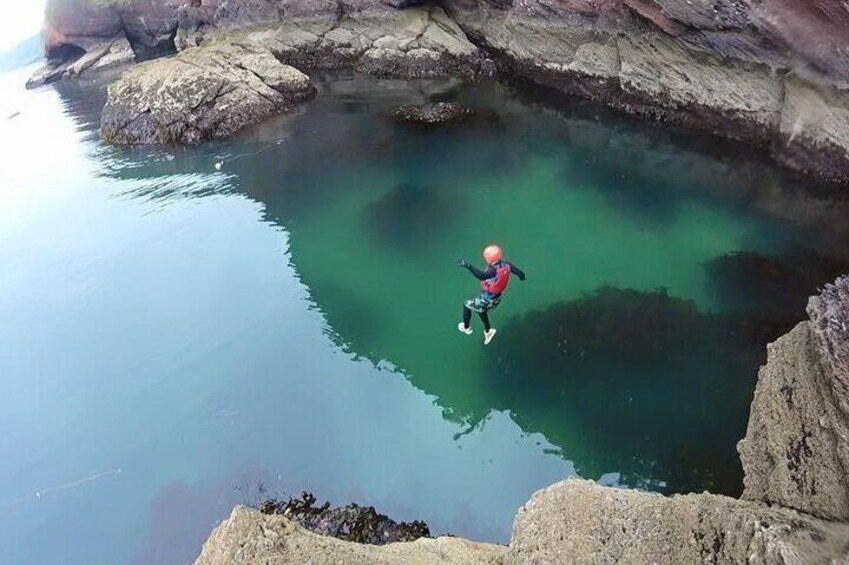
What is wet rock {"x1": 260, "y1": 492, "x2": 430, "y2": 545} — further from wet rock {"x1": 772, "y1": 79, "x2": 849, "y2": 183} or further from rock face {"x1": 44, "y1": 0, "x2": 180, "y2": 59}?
rock face {"x1": 44, "y1": 0, "x2": 180, "y2": 59}

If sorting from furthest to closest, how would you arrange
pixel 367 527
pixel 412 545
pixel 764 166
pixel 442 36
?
1. pixel 442 36
2. pixel 764 166
3. pixel 367 527
4. pixel 412 545

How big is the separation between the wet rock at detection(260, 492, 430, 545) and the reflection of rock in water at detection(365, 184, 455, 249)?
7541mm

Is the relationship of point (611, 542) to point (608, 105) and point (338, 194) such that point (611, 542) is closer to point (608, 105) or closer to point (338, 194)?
point (338, 194)

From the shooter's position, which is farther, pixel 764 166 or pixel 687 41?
pixel 687 41

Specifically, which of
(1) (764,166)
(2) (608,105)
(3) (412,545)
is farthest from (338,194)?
(3) (412,545)

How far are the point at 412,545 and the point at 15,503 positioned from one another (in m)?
7.77

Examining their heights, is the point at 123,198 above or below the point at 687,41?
below

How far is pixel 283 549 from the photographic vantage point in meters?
5.44

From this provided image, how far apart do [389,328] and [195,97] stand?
15.0 metres

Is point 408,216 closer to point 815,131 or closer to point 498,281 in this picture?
point 498,281

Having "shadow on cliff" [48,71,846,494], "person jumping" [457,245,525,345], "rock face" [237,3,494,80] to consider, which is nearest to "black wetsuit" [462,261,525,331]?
"person jumping" [457,245,525,345]

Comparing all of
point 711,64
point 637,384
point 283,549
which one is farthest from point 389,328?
point 711,64

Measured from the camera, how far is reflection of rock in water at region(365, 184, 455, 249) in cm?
1572

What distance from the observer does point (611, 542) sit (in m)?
5.71
